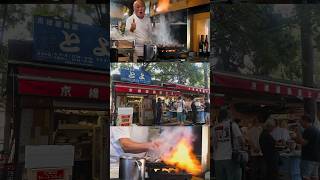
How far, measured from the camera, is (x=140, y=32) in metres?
4.08

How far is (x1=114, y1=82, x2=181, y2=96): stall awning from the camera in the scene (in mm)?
4035

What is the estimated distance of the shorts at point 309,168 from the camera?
421cm

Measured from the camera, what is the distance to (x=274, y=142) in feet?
13.9

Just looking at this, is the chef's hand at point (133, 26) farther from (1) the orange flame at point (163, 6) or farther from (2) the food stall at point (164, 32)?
(1) the orange flame at point (163, 6)

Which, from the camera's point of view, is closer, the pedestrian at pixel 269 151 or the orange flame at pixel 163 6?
the orange flame at pixel 163 6

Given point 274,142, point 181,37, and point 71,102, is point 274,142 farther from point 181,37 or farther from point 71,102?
point 71,102

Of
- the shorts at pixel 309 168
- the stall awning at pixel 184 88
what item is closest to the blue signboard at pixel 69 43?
the stall awning at pixel 184 88

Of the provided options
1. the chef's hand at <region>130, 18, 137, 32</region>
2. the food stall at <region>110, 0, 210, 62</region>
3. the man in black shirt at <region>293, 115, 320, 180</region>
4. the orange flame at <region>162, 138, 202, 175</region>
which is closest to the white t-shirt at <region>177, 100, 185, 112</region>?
the orange flame at <region>162, 138, 202, 175</region>

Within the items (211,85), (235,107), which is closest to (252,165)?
(235,107)

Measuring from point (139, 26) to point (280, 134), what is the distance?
161 cm

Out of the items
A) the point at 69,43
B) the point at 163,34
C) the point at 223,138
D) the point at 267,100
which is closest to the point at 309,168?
the point at 267,100

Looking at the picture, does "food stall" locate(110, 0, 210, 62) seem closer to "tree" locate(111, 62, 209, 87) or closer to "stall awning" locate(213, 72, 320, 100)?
"tree" locate(111, 62, 209, 87)

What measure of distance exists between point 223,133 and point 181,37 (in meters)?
0.96

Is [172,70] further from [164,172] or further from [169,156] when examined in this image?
[164,172]
